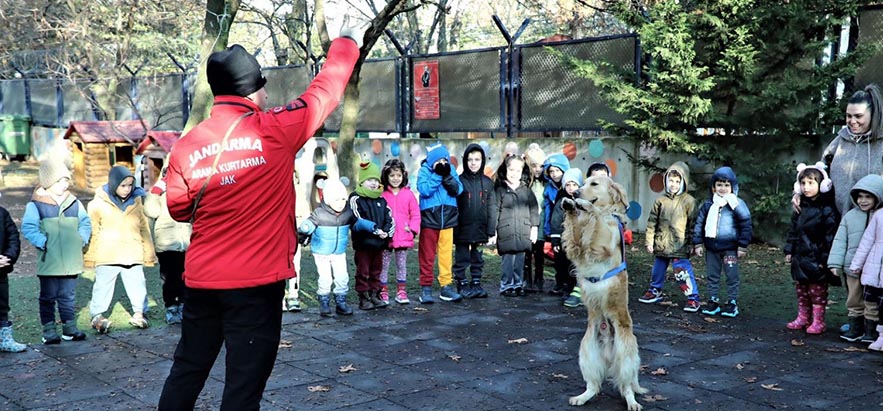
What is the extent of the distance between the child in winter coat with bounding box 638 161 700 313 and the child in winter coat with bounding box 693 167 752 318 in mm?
241

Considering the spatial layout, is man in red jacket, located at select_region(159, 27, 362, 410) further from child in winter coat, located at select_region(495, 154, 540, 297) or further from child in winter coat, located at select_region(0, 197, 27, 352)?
child in winter coat, located at select_region(495, 154, 540, 297)

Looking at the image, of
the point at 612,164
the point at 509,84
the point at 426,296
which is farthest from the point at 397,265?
the point at 509,84

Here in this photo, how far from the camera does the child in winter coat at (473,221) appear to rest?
10023 mm

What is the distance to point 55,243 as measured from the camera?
7.74m

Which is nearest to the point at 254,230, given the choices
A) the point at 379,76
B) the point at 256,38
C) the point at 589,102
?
the point at 589,102

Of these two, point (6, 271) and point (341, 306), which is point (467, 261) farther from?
point (6, 271)

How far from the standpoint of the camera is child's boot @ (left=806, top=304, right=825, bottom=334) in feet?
26.0

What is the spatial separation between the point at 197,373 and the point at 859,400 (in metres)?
4.54

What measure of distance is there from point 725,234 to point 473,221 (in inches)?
113

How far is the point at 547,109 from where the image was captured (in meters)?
15.6

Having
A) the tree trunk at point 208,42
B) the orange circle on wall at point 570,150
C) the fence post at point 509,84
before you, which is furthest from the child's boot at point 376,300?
the fence post at point 509,84

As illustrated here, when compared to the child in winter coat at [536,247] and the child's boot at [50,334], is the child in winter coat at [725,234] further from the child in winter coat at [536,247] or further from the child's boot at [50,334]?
the child's boot at [50,334]

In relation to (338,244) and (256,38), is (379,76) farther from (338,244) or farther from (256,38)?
(256,38)

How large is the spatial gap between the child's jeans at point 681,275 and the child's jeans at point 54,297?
19.8 ft
